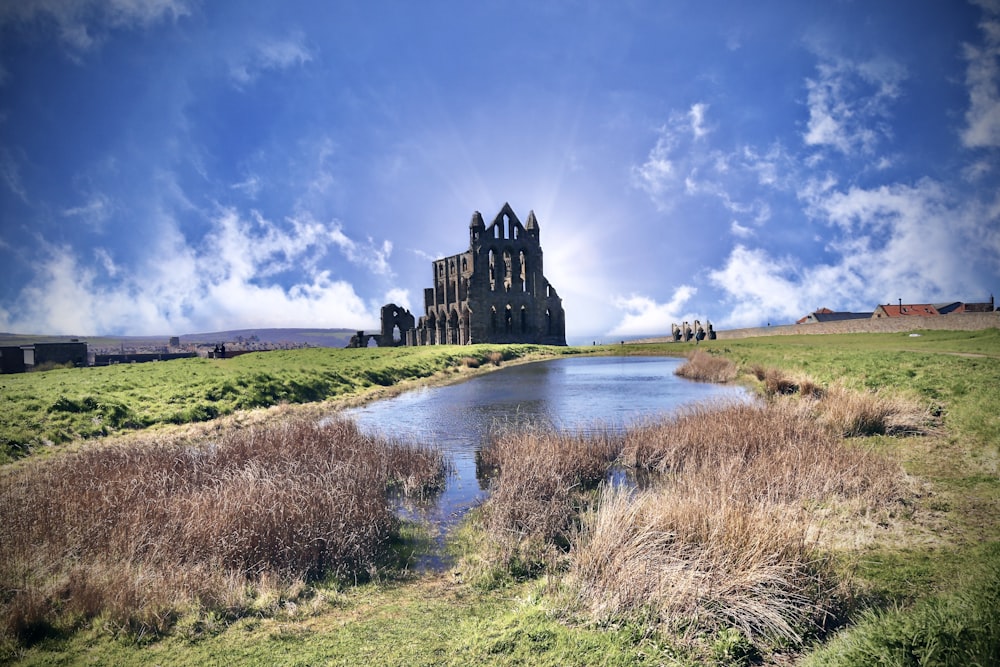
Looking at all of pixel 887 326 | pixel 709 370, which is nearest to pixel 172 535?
pixel 709 370

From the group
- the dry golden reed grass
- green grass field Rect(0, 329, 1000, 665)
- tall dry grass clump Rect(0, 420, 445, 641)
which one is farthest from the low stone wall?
tall dry grass clump Rect(0, 420, 445, 641)

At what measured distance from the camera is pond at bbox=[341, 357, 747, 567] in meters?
10.8

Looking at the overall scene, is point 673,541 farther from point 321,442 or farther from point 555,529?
point 321,442

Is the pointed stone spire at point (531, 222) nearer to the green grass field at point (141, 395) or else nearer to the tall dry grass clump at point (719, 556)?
the green grass field at point (141, 395)

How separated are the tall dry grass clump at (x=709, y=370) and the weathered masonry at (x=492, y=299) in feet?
131

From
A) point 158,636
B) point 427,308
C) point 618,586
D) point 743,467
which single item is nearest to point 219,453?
point 158,636

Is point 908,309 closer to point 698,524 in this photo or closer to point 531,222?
point 531,222

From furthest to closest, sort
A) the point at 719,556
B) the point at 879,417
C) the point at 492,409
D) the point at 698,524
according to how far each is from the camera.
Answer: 1. the point at 492,409
2. the point at 879,417
3. the point at 698,524
4. the point at 719,556

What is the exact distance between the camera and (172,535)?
675cm

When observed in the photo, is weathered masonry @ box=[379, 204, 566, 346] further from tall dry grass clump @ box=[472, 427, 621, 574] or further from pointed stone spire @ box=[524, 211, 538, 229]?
tall dry grass clump @ box=[472, 427, 621, 574]

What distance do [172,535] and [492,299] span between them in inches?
2582

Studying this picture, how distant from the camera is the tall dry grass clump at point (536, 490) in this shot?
276 inches

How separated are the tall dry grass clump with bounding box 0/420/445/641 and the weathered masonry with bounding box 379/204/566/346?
60674 mm

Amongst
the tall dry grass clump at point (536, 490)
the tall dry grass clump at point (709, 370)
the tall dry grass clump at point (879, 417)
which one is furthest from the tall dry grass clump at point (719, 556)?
the tall dry grass clump at point (709, 370)
